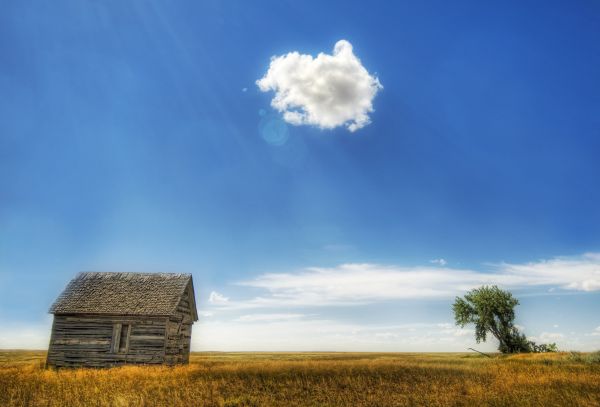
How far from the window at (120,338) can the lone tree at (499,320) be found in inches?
1414

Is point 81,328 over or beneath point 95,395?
over

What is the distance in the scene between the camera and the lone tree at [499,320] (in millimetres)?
40781

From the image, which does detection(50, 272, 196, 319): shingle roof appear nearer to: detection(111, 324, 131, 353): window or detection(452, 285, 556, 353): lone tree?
detection(111, 324, 131, 353): window

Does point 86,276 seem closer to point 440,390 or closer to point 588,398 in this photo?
point 440,390

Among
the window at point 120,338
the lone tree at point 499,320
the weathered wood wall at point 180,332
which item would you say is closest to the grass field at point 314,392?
the window at point 120,338

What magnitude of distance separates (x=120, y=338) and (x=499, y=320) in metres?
38.4

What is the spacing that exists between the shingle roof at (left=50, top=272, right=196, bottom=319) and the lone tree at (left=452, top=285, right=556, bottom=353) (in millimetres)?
32785

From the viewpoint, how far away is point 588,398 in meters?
10.8

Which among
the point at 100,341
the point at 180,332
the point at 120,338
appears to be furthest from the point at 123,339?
the point at 180,332

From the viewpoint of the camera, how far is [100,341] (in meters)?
22.3

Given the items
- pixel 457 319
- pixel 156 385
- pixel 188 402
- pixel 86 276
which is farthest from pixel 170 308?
pixel 457 319

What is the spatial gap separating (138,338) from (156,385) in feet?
33.3

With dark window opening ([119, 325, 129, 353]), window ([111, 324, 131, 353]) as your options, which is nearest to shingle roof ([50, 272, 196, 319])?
window ([111, 324, 131, 353])

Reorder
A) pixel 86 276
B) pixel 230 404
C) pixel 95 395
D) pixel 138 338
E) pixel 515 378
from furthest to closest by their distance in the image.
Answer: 1. pixel 86 276
2. pixel 138 338
3. pixel 515 378
4. pixel 95 395
5. pixel 230 404
